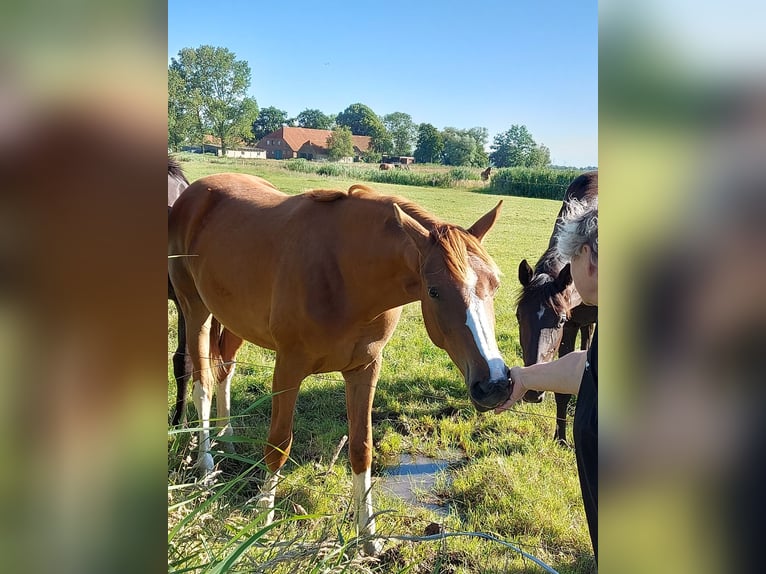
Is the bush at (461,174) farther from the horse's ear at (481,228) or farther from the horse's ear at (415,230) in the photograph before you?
the horse's ear at (415,230)

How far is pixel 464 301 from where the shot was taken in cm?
191

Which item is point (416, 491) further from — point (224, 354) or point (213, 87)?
point (213, 87)

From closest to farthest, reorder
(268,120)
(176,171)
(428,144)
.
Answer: (176,171)
(268,120)
(428,144)

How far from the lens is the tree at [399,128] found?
23.6 ft

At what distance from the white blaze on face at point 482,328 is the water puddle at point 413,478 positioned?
3.85 feet

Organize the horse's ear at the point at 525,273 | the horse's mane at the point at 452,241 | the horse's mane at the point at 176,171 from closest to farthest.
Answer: the horse's mane at the point at 452,241, the horse's ear at the point at 525,273, the horse's mane at the point at 176,171

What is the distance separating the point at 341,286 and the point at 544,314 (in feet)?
4.33

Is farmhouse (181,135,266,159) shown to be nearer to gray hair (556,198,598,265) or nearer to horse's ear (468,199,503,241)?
horse's ear (468,199,503,241)

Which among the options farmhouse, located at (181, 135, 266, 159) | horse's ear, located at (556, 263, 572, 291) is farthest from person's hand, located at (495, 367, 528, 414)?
farmhouse, located at (181, 135, 266, 159)

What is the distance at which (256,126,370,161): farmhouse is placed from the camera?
249 inches

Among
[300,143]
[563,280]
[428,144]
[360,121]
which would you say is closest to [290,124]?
[300,143]

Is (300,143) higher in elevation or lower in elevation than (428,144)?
lower

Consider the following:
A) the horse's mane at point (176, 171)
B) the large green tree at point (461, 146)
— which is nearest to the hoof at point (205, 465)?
the horse's mane at point (176, 171)
